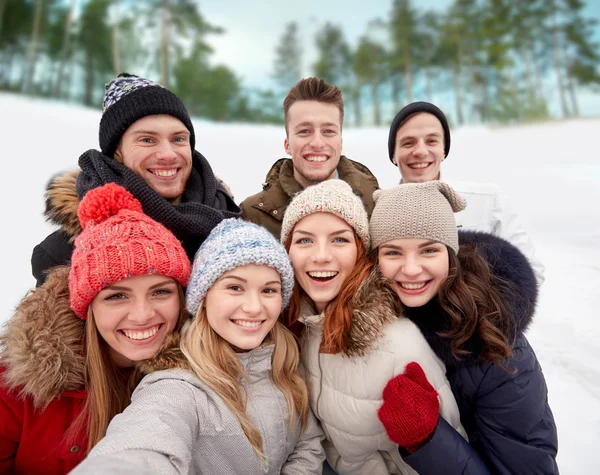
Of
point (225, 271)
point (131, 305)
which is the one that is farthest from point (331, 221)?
point (131, 305)

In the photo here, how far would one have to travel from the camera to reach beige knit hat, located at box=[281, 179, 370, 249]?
5.52 feet

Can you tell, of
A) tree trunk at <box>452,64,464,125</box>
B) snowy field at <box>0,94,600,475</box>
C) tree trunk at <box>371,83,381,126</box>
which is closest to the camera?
snowy field at <box>0,94,600,475</box>

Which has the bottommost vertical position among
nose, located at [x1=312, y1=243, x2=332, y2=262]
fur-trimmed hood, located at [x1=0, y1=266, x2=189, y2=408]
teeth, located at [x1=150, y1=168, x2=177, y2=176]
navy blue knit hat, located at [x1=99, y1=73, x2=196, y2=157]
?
fur-trimmed hood, located at [x1=0, y1=266, x2=189, y2=408]

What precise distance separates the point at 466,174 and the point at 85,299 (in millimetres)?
11197

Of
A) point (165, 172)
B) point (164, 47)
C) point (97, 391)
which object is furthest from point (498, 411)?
point (164, 47)

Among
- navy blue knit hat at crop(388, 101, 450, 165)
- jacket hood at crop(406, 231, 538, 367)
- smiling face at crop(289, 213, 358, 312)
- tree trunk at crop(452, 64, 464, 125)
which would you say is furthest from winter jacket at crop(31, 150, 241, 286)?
tree trunk at crop(452, 64, 464, 125)

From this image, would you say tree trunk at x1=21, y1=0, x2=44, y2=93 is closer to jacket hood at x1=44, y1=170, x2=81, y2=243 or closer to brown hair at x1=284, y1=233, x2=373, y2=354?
jacket hood at x1=44, y1=170, x2=81, y2=243

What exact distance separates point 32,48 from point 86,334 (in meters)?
9.10

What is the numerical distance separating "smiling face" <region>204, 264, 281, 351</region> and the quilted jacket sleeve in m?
0.76

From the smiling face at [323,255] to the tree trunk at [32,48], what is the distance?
9.17 m

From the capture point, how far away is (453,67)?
45.3 ft

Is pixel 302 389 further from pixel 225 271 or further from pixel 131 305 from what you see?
pixel 131 305

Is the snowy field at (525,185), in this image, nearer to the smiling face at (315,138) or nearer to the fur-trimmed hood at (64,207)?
the fur-trimmed hood at (64,207)

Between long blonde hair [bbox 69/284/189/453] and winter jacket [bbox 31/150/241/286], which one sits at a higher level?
winter jacket [bbox 31/150/241/286]
